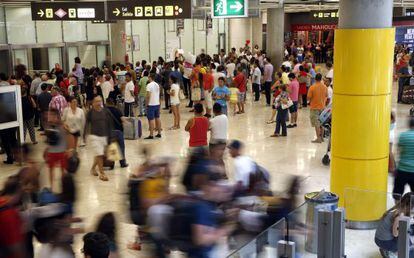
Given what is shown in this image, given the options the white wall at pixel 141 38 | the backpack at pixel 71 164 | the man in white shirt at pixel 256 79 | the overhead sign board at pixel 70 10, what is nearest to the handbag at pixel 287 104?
the man in white shirt at pixel 256 79

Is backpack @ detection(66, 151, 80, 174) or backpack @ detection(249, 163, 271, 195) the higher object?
backpack @ detection(249, 163, 271, 195)

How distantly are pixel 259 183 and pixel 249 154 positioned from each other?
622cm

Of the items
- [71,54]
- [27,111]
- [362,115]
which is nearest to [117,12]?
[27,111]

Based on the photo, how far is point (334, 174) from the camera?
8883 mm

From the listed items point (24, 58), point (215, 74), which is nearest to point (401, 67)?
point (215, 74)

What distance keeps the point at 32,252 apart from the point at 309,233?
3054 millimetres

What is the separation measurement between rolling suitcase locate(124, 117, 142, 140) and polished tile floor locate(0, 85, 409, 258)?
0.28 meters

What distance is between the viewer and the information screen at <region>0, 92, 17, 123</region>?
1282cm

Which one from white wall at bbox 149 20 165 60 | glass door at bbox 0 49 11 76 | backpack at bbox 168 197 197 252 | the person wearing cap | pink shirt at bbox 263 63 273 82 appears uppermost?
white wall at bbox 149 20 165 60

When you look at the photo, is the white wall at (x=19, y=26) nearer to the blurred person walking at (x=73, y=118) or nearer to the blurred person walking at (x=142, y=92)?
the blurred person walking at (x=142, y=92)

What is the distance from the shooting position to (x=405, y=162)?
27.0 feet

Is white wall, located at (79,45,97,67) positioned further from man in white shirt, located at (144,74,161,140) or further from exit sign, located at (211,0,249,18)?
man in white shirt, located at (144,74,161,140)

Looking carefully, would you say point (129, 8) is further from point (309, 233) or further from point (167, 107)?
point (309, 233)

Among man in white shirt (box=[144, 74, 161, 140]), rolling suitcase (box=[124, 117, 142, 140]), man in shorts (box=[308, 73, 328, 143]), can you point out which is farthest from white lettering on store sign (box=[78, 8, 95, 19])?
man in shorts (box=[308, 73, 328, 143])
